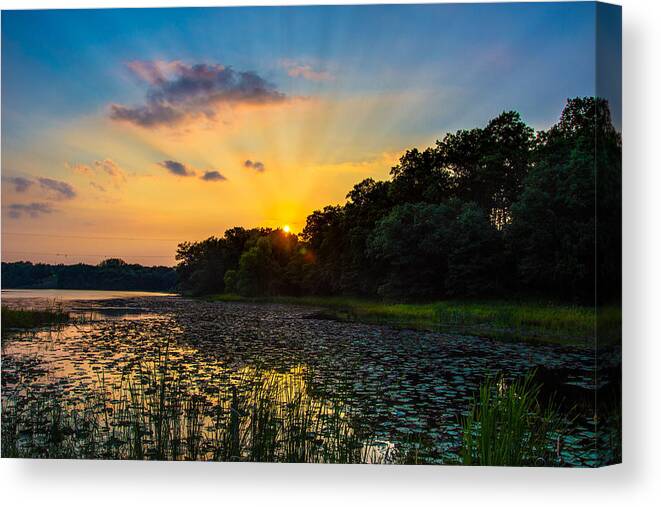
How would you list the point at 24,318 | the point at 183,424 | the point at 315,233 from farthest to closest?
the point at 315,233, the point at 24,318, the point at 183,424

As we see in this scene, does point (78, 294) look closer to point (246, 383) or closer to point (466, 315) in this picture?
point (246, 383)

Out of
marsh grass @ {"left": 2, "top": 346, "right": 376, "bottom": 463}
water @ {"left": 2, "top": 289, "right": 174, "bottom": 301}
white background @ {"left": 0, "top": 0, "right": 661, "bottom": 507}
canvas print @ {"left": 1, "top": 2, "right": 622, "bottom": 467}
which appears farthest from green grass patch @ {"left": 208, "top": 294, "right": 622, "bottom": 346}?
marsh grass @ {"left": 2, "top": 346, "right": 376, "bottom": 463}

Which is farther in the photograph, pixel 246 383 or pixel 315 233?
pixel 315 233

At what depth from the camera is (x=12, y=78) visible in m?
5.28

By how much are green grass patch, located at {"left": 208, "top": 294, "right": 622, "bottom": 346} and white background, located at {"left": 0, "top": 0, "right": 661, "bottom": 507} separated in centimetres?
68

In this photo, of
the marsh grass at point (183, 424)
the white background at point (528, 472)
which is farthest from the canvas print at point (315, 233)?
the white background at point (528, 472)

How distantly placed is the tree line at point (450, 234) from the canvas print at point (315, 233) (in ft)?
0.08

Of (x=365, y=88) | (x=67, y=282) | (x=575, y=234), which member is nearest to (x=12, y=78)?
(x=67, y=282)

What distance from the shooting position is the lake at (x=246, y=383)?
181 inches

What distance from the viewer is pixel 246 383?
17.1 ft

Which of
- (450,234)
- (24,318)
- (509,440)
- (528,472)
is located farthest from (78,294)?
(528,472)

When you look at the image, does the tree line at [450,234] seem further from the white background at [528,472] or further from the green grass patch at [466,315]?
the white background at [528,472]

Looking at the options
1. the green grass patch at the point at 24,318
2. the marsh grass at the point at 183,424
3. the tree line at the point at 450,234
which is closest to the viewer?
the marsh grass at the point at 183,424

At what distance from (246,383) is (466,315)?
2.31 metres
